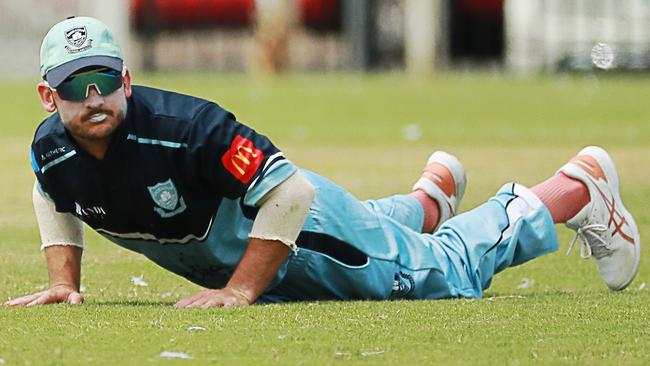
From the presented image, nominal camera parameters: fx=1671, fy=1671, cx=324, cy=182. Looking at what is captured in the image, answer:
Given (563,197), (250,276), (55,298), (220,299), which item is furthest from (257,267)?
(563,197)

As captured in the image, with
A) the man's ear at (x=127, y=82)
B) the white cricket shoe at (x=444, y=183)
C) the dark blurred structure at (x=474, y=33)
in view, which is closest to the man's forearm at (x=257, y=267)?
the man's ear at (x=127, y=82)

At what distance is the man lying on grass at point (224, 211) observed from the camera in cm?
537

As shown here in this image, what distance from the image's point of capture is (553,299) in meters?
5.94

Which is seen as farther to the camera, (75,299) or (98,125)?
(75,299)

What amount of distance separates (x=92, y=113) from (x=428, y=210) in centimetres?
186

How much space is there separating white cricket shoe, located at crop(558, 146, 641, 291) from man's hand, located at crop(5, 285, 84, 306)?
1886 millimetres

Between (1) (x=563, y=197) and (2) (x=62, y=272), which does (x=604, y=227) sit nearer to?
(1) (x=563, y=197)

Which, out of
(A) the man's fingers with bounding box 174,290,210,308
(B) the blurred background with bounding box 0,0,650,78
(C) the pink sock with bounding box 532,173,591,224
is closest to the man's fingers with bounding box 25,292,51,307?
(A) the man's fingers with bounding box 174,290,210,308

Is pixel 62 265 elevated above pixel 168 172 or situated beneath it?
situated beneath

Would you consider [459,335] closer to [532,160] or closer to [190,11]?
[532,160]

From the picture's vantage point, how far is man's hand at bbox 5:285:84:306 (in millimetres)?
5684

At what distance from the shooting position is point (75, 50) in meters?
5.30

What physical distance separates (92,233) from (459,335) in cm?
415

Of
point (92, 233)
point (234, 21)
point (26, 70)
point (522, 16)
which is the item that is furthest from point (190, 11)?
point (92, 233)
